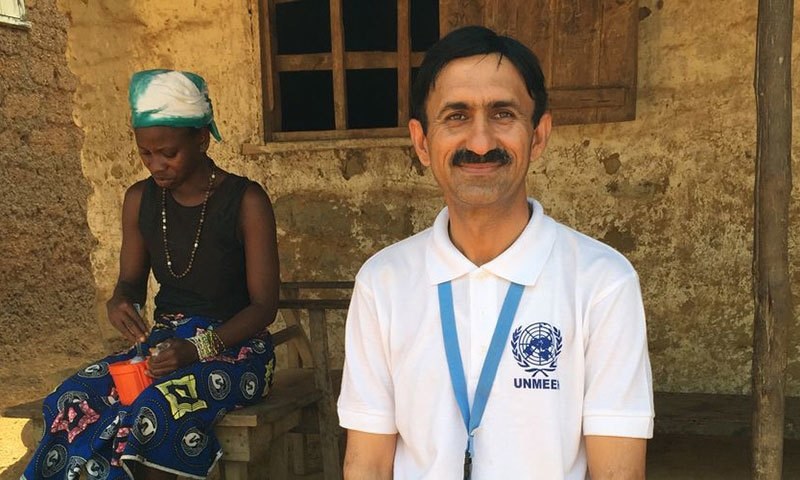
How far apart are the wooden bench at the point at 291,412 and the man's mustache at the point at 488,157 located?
1.34 meters

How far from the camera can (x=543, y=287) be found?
5.29 feet

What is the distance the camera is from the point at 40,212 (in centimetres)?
625

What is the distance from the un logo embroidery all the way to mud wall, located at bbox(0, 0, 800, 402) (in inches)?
104

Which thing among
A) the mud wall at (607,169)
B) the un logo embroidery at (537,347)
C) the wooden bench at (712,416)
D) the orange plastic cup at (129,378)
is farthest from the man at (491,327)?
the mud wall at (607,169)

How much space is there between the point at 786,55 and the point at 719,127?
5.07 feet

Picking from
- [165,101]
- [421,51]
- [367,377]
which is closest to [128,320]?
[165,101]

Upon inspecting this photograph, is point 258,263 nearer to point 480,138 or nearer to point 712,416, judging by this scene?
point 480,138

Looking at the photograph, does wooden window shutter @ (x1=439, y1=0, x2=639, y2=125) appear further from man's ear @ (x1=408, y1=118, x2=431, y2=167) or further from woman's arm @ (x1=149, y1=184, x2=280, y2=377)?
man's ear @ (x1=408, y1=118, x2=431, y2=167)

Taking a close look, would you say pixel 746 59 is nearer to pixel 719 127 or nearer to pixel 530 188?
pixel 719 127

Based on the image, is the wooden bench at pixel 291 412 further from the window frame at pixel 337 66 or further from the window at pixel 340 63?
the window at pixel 340 63

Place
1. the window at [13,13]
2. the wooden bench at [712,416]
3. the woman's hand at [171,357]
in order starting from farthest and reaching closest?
the window at [13,13] → the wooden bench at [712,416] → the woman's hand at [171,357]

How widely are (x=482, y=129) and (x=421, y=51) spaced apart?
3.22 metres

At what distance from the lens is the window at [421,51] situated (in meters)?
3.65

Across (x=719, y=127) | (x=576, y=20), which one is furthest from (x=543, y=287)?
(x=719, y=127)
